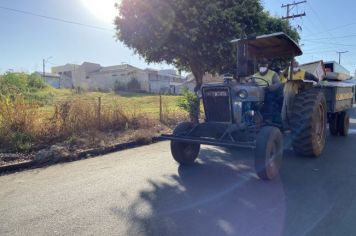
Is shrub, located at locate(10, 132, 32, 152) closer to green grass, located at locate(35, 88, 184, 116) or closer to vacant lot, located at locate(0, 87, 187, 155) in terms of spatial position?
vacant lot, located at locate(0, 87, 187, 155)

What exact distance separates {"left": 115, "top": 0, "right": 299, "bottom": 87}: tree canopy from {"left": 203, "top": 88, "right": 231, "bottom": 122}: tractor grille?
15.3 ft

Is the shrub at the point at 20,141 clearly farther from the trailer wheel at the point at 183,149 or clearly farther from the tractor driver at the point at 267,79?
the tractor driver at the point at 267,79

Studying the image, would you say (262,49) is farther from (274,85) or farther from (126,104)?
(126,104)

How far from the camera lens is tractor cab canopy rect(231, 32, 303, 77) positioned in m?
6.70

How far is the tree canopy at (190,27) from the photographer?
1034 centimetres

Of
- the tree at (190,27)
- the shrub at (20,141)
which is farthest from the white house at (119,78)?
the shrub at (20,141)

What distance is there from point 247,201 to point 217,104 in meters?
2.16

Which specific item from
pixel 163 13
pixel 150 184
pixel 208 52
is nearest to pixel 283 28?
pixel 208 52

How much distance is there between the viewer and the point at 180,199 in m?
4.68

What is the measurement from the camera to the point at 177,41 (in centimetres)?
1078

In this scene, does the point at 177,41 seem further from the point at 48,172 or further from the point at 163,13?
the point at 48,172

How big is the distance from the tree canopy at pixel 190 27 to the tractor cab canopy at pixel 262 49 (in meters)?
3.06

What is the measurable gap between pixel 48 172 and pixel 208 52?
672cm

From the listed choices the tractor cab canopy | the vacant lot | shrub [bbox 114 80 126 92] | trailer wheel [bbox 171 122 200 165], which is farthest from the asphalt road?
shrub [bbox 114 80 126 92]
